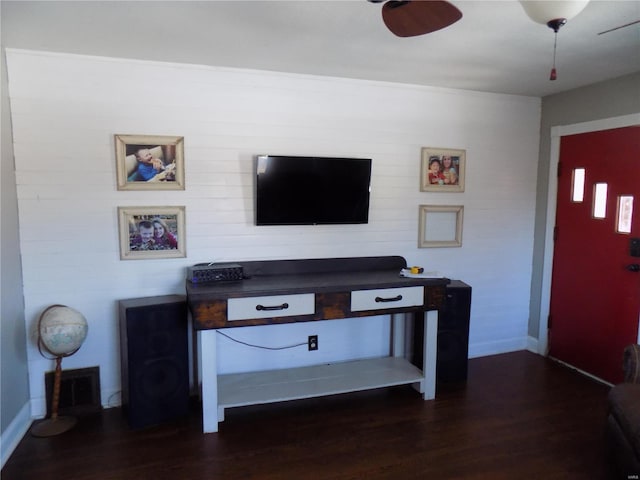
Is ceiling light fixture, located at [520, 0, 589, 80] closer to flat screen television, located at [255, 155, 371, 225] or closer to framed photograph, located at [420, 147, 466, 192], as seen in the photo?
flat screen television, located at [255, 155, 371, 225]

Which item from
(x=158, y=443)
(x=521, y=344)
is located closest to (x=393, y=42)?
(x=158, y=443)

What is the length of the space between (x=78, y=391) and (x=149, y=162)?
1617 mm

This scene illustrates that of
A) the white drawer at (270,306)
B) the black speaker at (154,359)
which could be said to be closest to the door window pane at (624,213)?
the white drawer at (270,306)

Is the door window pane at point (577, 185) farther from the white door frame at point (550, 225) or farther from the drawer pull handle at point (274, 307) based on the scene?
the drawer pull handle at point (274, 307)

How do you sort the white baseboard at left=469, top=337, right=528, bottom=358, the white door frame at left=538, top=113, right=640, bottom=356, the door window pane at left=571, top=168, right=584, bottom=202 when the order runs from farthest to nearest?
1. the white baseboard at left=469, top=337, right=528, bottom=358
2. the white door frame at left=538, top=113, right=640, bottom=356
3. the door window pane at left=571, top=168, right=584, bottom=202

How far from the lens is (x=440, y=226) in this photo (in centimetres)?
386

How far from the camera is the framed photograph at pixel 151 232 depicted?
9.98 feet

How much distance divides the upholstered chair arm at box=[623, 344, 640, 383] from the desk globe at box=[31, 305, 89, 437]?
3.23 meters

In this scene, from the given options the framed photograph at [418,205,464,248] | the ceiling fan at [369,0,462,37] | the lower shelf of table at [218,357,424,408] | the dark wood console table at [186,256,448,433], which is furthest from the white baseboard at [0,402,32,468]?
the framed photograph at [418,205,464,248]

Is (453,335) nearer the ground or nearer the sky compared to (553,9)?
nearer the ground

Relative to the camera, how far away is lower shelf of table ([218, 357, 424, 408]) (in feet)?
9.89

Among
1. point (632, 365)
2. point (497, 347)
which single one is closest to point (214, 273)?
point (632, 365)

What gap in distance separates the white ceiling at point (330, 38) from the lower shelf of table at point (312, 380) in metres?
2.22

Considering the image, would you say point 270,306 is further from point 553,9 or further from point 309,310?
point 553,9
